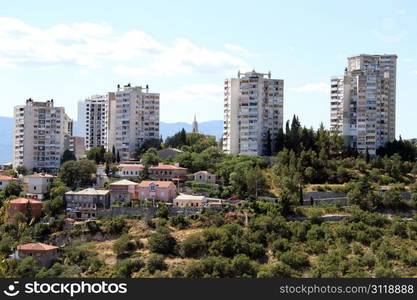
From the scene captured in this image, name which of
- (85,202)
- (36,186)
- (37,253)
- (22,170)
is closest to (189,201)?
(85,202)

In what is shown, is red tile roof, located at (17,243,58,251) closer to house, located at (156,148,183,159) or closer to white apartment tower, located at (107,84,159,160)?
house, located at (156,148,183,159)

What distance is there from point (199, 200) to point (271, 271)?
12201mm

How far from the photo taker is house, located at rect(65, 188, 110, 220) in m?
57.2

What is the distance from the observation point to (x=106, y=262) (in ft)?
163

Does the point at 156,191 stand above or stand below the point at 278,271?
above

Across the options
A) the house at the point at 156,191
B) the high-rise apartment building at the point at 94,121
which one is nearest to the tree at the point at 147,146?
the house at the point at 156,191

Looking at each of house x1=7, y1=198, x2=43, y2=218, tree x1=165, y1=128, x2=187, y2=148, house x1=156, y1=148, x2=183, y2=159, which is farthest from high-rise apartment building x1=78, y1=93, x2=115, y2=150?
house x1=7, y1=198, x2=43, y2=218

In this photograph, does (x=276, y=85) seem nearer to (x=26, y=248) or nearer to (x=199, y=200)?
(x=199, y=200)

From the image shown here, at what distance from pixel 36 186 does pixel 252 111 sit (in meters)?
23.1

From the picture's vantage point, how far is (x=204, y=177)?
63844mm

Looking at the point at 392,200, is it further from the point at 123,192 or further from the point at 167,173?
the point at 123,192

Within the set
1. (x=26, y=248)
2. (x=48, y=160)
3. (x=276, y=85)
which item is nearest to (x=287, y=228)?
(x=26, y=248)

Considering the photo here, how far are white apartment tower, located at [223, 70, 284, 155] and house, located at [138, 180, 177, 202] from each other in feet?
49.6

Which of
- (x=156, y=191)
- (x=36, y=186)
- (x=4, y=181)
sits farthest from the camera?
(x=4, y=181)
